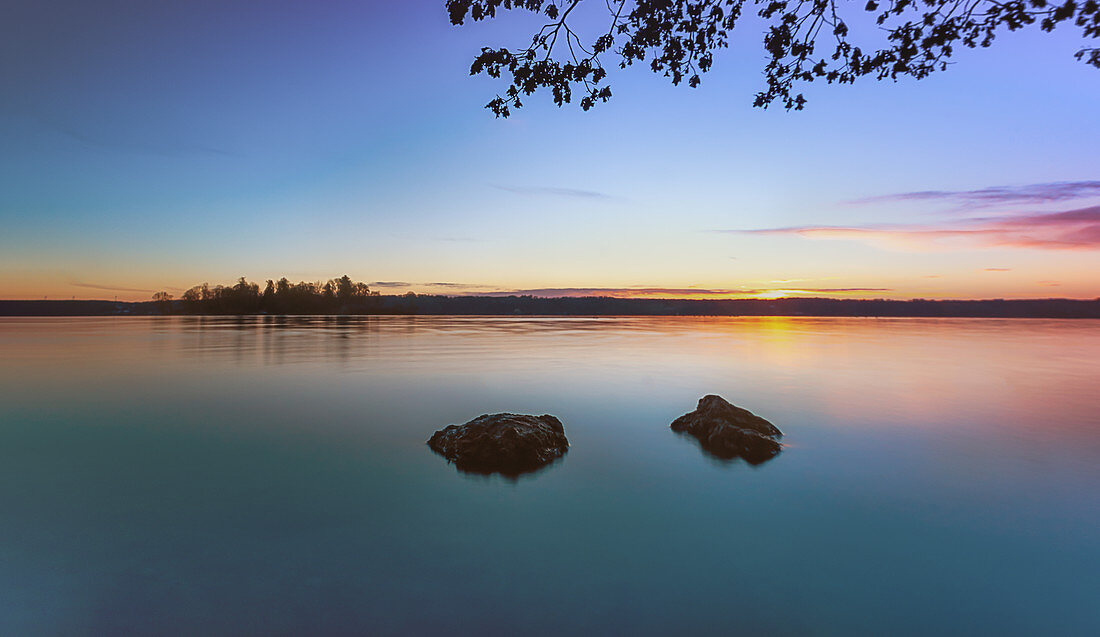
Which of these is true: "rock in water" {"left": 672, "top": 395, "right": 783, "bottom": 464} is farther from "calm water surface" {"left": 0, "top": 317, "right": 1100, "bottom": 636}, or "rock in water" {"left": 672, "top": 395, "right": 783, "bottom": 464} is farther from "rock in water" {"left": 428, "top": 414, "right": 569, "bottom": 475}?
"rock in water" {"left": 428, "top": 414, "right": 569, "bottom": 475}

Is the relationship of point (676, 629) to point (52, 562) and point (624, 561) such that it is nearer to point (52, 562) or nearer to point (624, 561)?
point (624, 561)

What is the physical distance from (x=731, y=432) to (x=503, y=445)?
207 inches

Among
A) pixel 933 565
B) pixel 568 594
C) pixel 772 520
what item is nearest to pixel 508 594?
pixel 568 594

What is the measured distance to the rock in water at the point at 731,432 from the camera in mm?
11016

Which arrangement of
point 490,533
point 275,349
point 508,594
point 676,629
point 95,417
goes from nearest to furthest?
point 676,629
point 508,594
point 490,533
point 95,417
point 275,349

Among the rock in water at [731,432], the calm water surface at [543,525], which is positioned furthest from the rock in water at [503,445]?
the rock in water at [731,432]

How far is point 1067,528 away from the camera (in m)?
7.77

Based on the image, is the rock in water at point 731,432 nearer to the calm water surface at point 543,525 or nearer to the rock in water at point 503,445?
the calm water surface at point 543,525

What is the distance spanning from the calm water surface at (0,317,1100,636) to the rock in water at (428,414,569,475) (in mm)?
388

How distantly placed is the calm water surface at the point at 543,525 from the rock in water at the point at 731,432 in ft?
1.26

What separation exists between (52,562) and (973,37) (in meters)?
13.5

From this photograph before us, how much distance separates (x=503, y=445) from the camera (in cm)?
994

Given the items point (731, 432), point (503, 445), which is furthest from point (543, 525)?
point (731, 432)

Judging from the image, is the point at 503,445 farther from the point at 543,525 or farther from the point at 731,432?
the point at 731,432
